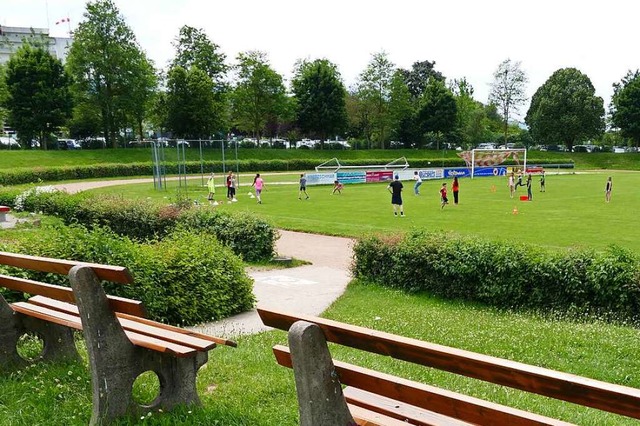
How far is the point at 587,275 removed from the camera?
8.34 m

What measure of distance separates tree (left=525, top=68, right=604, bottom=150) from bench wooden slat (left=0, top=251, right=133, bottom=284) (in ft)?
289

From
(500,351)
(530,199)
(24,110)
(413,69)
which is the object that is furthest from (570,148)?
(500,351)

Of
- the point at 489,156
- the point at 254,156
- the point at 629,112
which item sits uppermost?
the point at 629,112

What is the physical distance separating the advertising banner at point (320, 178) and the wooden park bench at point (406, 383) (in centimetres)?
3827

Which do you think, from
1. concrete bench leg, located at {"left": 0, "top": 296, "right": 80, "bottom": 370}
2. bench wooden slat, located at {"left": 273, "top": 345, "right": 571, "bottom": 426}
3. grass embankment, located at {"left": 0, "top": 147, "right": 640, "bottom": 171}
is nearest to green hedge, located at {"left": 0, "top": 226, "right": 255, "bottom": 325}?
concrete bench leg, located at {"left": 0, "top": 296, "right": 80, "bottom": 370}

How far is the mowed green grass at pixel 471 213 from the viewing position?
1817 cm

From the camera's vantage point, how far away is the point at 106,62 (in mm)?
59531

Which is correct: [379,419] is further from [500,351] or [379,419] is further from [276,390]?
[500,351]

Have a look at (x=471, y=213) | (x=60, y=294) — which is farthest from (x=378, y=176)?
(x=60, y=294)

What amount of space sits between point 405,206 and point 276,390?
928 inches

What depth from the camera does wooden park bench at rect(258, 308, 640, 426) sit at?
1926 millimetres

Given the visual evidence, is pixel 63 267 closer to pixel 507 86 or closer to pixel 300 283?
pixel 300 283

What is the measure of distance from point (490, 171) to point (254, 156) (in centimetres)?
2541

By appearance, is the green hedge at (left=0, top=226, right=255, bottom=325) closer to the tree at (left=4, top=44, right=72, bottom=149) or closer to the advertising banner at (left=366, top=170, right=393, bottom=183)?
the advertising banner at (left=366, top=170, right=393, bottom=183)
